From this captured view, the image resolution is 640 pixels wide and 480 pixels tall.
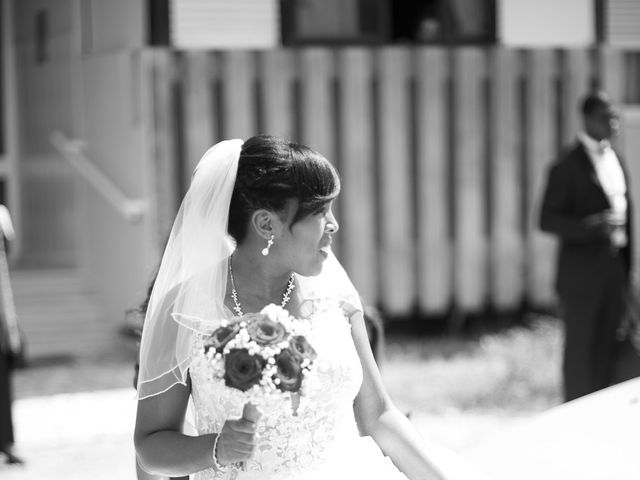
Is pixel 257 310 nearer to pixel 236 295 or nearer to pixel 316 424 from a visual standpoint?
pixel 236 295

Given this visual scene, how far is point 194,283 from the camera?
3.04 meters

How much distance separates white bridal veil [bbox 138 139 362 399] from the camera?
9.62 feet

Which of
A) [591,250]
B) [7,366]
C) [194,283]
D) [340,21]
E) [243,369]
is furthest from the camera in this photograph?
[340,21]

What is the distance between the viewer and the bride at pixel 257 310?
2900 mm

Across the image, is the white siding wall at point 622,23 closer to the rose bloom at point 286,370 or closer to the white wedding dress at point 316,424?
the white wedding dress at point 316,424

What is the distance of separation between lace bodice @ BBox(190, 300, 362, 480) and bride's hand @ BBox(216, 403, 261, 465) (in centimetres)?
19

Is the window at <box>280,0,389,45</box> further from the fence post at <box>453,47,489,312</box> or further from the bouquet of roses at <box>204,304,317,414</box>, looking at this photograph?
the bouquet of roses at <box>204,304,317,414</box>

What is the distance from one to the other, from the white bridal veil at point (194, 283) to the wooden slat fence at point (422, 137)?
6.62 m

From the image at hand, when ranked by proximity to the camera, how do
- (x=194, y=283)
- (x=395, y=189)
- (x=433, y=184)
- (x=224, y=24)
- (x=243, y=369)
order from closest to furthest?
1. (x=243, y=369)
2. (x=194, y=283)
3. (x=224, y=24)
4. (x=395, y=189)
5. (x=433, y=184)

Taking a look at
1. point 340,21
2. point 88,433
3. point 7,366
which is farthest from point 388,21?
point 7,366

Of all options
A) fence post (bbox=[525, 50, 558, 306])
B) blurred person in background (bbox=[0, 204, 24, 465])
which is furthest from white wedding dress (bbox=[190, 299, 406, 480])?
fence post (bbox=[525, 50, 558, 306])

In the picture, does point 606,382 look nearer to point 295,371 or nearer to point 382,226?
point 382,226

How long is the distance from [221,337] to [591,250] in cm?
477

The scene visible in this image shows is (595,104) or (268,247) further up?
(595,104)
